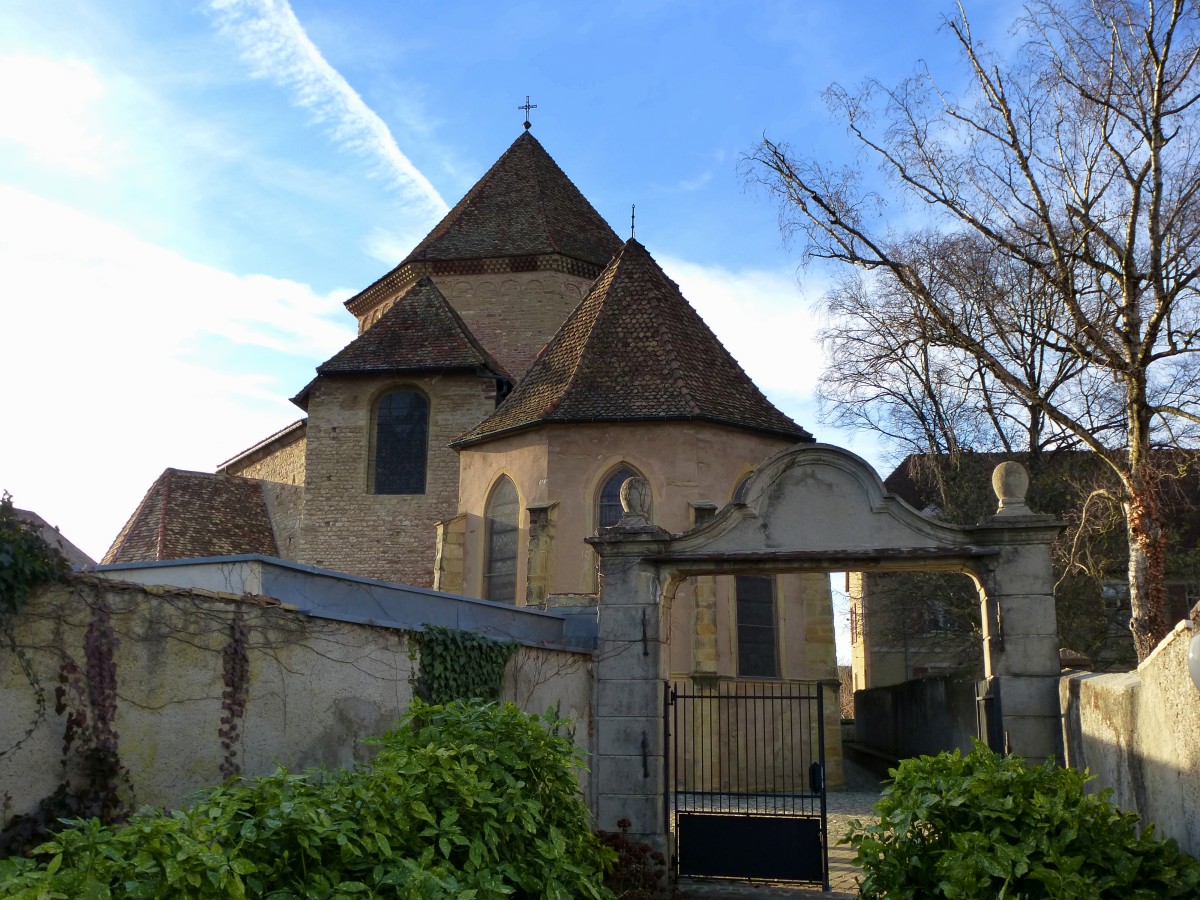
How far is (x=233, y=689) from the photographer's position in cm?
798

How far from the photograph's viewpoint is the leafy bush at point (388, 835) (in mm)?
4812

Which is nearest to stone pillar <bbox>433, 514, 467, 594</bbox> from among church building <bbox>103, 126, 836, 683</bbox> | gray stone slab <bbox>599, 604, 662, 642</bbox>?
church building <bbox>103, 126, 836, 683</bbox>

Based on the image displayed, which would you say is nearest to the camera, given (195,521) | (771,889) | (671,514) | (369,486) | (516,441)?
(771,889)

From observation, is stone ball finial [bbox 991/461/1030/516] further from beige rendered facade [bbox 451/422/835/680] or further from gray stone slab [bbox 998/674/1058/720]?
beige rendered facade [bbox 451/422/835/680]

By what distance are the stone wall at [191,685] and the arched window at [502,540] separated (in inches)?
379

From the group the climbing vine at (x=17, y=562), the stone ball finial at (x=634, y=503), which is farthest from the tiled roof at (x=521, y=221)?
the climbing vine at (x=17, y=562)

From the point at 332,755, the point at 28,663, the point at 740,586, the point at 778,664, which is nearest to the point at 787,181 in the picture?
the point at 740,586

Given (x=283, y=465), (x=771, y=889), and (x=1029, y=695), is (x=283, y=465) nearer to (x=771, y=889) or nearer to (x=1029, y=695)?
(x=771, y=889)

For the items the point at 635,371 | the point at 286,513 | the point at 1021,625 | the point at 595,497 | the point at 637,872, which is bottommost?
the point at 637,872

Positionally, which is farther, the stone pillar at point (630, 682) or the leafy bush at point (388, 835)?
the stone pillar at point (630, 682)

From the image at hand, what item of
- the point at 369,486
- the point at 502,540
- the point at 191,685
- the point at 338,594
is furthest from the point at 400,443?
the point at 191,685

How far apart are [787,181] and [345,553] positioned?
11.0 metres

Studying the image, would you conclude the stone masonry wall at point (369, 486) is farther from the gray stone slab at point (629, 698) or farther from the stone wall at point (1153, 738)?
the stone wall at point (1153, 738)

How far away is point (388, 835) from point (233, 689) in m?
2.57
